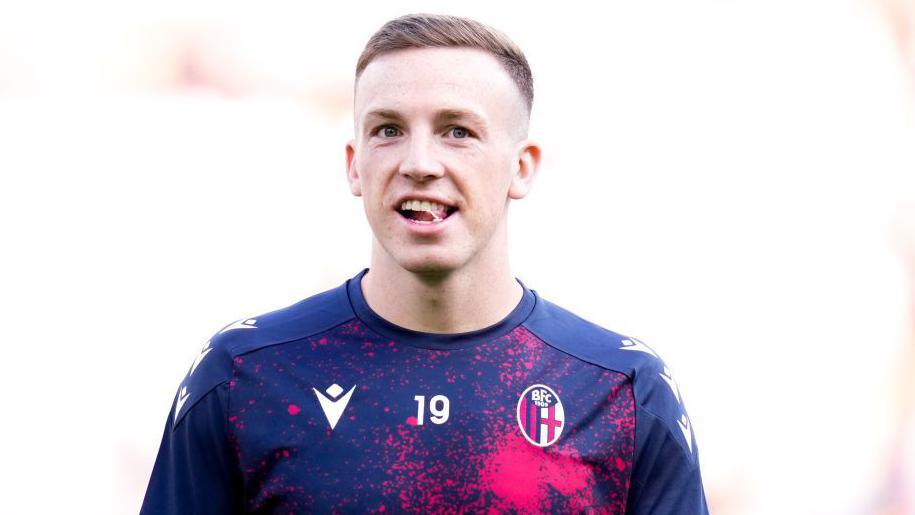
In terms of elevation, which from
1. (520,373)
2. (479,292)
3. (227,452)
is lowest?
(227,452)

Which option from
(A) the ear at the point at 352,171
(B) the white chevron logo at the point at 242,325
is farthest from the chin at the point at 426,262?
(B) the white chevron logo at the point at 242,325

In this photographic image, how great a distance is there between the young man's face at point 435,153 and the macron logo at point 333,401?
36cm

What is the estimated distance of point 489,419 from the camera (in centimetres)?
257

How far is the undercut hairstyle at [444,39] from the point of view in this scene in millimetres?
2654

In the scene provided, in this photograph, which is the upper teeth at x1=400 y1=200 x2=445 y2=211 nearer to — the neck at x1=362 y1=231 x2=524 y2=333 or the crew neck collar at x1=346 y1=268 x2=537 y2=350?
the neck at x1=362 y1=231 x2=524 y2=333

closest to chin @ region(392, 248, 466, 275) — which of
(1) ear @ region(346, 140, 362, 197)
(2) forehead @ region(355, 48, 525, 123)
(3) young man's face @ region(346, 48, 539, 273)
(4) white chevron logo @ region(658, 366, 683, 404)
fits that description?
(3) young man's face @ region(346, 48, 539, 273)

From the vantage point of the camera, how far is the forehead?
2573 mm

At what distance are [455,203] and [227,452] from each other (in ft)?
2.77

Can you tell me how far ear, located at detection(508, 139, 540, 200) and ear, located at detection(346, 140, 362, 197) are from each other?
0.41 m

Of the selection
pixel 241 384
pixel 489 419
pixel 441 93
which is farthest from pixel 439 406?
pixel 441 93

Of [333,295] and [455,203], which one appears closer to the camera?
[455,203]

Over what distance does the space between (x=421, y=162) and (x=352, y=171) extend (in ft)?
1.09

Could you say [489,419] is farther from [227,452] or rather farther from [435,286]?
[227,452]

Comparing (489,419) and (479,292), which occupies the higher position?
(479,292)
